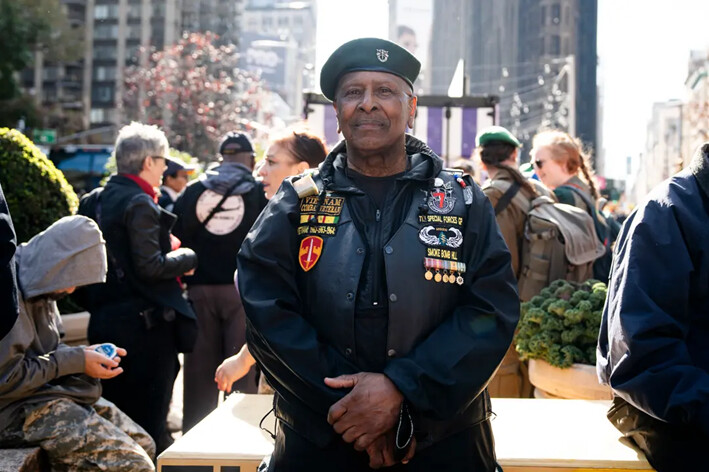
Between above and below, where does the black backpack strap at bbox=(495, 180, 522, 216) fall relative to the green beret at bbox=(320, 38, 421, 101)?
below

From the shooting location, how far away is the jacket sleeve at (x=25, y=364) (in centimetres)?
355

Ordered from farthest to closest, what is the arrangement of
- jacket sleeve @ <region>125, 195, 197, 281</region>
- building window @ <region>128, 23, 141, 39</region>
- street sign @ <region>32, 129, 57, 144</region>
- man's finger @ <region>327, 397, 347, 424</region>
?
building window @ <region>128, 23, 141, 39</region>, street sign @ <region>32, 129, 57, 144</region>, jacket sleeve @ <region>125, 195, 197, 281</region>, man's finger @ <region>327, 397, 347, 424</region>

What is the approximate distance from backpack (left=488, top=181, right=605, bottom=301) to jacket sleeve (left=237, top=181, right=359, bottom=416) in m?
3.01

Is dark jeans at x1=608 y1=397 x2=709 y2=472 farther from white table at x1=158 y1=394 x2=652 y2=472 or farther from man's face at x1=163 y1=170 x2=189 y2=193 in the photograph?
man's face at x1=163 y1=170 x2=189 y2=193

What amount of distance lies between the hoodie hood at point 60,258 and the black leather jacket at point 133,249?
0.96 meters

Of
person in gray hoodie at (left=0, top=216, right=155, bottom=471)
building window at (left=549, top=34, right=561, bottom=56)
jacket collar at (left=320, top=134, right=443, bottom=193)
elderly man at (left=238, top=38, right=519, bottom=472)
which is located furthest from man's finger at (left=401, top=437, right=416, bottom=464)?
building window at (left=549, top=34, right=561, bottom=56)

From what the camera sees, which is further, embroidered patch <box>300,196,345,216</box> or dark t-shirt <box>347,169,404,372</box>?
embroidered patch <box>300,196,345,216</box>

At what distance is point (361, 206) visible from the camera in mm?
2629

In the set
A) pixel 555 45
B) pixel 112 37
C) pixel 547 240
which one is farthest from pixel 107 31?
pixel 547 240

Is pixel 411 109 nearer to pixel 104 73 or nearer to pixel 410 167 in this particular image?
pixel 410 167

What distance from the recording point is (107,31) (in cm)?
9175

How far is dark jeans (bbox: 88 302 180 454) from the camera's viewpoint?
5047 millimetres

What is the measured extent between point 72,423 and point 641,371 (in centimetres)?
255

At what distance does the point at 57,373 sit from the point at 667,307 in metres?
2.71
